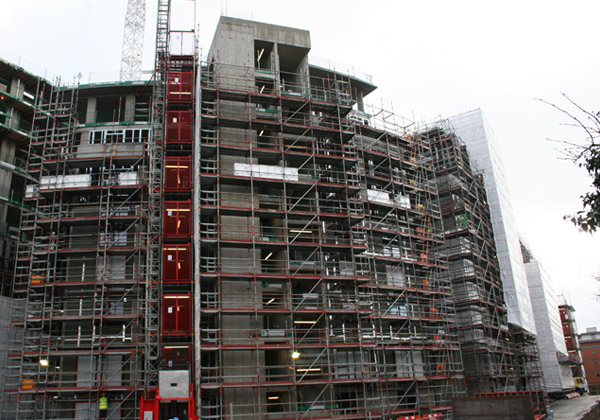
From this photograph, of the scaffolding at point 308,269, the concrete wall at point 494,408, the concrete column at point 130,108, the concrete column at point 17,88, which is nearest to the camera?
the concrete wall at point 494,408

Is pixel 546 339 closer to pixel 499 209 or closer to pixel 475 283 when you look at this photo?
pixel 499 209

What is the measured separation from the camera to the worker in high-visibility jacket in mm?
32844

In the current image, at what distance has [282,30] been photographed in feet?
145

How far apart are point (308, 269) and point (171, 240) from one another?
387 inches

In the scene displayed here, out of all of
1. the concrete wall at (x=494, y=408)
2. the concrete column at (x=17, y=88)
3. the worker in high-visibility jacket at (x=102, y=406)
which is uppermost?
the concrete column at (x=17, y=88)

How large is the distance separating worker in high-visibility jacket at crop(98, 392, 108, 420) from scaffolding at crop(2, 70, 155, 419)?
1.41 ft

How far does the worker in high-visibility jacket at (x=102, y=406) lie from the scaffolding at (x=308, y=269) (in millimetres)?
6412

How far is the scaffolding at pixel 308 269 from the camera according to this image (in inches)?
1280

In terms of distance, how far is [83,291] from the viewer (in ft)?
118

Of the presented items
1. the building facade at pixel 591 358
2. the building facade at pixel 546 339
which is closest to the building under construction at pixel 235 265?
the building facade at pixel 546 339

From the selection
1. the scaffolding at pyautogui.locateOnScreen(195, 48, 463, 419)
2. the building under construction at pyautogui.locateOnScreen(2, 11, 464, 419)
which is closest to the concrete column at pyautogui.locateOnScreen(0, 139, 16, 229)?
the building under construction at pyautogui.locateOnScreen(2, 11, 464, 419)

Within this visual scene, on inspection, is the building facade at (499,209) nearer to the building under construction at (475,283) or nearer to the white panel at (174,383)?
the building under construction at (475,283)

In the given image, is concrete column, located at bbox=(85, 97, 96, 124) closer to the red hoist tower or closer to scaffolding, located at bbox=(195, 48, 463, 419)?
the red hoist tower

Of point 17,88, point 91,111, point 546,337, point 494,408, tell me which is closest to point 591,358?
point 546,337
